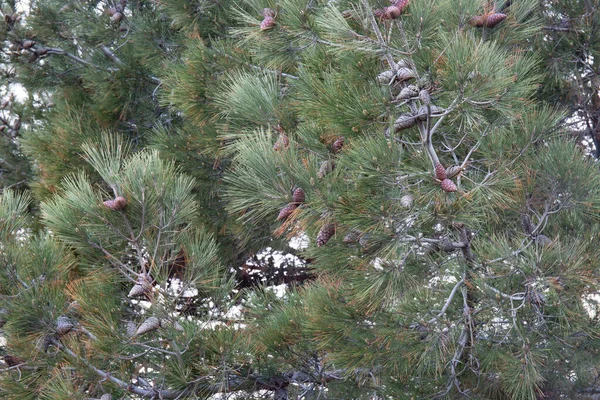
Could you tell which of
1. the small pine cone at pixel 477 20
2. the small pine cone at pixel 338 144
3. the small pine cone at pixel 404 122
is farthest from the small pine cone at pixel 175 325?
the small pine cone at pixel 477 20

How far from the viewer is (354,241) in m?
2.27

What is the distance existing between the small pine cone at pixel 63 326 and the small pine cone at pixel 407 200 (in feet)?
3.93

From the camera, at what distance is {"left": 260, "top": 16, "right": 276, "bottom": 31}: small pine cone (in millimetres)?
2545

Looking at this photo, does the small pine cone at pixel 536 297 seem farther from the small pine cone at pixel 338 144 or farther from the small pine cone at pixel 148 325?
the small pine cone at pixel 148 325

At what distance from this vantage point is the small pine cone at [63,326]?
2.41 meters

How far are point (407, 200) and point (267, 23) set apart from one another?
95 centimetres

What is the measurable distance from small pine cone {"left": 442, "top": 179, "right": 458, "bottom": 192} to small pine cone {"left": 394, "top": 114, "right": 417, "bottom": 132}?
0.19 metres

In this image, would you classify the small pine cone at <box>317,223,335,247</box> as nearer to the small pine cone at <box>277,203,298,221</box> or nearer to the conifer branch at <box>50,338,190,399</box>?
the small pine cone at <box>277,203,298,221</box>

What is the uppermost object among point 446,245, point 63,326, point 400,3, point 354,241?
point 400,3

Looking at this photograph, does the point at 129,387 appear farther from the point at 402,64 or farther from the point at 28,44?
the point at 28,44

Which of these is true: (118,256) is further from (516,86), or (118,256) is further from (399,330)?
(516,86)

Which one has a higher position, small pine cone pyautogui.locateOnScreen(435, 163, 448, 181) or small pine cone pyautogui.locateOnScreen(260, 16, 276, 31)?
small pine cone pyautogui.locateOnScreen(260, 16, 276, 31)

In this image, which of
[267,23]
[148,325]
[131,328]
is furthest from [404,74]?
[131,328]

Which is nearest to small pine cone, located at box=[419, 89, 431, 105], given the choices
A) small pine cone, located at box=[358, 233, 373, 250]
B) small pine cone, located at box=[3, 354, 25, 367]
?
small pine cone, located at box=[358, 233, 373, 250]
